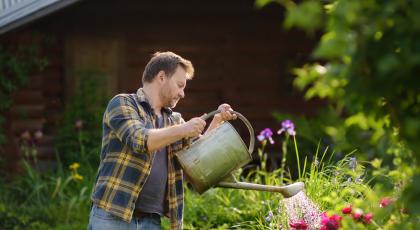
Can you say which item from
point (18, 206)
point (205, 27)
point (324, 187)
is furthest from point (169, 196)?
point (205, 27)

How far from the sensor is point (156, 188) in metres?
3.80

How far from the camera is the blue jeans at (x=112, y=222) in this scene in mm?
3693

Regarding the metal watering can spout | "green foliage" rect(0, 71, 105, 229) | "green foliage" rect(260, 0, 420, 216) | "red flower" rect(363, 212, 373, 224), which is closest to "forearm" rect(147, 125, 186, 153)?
the metal watering can spout

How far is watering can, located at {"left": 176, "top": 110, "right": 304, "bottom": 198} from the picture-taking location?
12.7 ft

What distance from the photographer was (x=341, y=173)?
15.4 ft

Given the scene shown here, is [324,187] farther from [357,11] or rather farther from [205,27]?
[205,27]

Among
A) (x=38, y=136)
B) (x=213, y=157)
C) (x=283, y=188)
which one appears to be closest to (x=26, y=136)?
(x=38, y=136)

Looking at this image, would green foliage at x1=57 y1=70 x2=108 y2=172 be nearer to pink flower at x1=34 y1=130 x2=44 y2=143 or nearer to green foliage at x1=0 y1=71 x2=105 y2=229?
green foliage at x1=0 y1=71 x2=105 y2=229

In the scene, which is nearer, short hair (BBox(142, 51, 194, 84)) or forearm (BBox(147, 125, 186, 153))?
forearm (BBox(147, 125, 186, 153))

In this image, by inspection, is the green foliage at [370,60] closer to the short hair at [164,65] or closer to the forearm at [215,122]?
the short hair at [164,65]

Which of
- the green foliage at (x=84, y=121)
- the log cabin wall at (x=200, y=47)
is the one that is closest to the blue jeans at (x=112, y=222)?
the green foliage at (x=84, y=121)

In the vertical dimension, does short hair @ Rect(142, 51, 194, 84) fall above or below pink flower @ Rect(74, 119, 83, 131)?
above

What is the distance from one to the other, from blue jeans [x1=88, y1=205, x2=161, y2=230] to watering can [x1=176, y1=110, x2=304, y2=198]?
0.92ft

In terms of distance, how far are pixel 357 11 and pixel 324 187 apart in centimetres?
290
